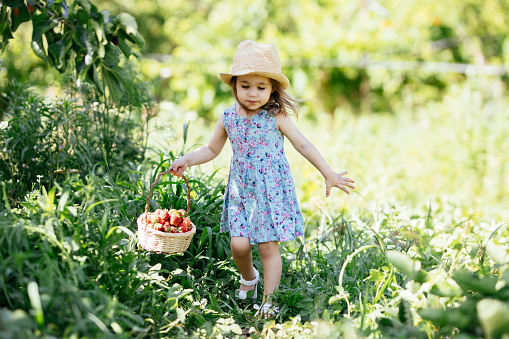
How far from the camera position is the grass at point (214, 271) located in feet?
5.65

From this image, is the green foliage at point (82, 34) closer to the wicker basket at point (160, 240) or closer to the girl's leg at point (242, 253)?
the wicker basket at point (160, 240)

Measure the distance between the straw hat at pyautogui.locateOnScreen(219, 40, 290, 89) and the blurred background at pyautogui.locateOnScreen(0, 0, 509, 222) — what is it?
66.3 inches

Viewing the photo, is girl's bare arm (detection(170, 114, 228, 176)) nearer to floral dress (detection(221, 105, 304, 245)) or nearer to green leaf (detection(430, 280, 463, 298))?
floral dress (detection(221, 105, 304, 245))

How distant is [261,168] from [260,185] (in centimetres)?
9

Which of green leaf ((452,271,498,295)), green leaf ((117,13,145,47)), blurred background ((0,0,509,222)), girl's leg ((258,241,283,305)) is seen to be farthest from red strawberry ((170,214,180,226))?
blurred background ((0,0,509,222))

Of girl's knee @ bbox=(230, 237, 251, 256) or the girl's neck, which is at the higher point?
the girl's neck

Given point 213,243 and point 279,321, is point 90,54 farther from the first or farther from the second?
point 279,321

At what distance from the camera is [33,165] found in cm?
283

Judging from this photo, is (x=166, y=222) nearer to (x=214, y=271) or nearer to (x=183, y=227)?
(x=183, y=227)

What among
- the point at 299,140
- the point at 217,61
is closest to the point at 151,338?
the point at 299,140

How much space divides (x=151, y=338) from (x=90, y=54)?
5.12 feet

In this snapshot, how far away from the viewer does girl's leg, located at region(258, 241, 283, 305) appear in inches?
96.2

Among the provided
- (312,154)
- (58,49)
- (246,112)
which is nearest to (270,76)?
(246,112)

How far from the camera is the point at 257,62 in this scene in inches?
93.1
